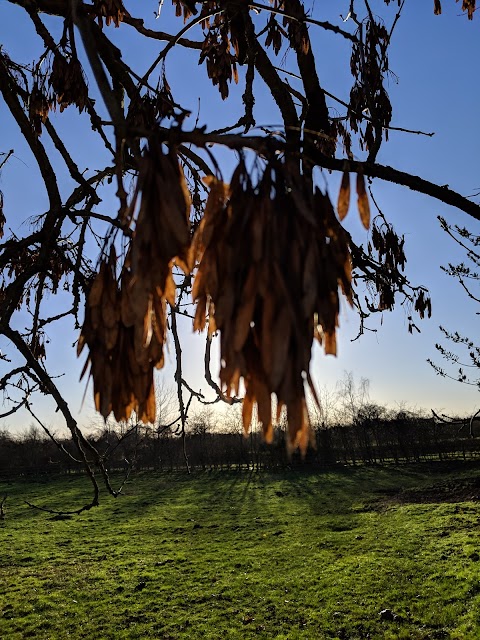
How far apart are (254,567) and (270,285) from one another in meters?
16.2

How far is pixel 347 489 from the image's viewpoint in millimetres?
27859

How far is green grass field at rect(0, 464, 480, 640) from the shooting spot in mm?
11148

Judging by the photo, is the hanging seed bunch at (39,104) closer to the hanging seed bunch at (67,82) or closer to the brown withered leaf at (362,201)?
the hanging seed bunch at (67,82)

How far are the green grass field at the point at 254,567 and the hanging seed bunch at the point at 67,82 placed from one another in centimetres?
662

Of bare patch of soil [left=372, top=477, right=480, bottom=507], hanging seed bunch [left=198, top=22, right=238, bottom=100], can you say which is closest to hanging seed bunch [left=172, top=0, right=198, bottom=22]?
hanging seed bunch [left=198, top=22, right=238, bottom=100]

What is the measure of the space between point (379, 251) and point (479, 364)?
3617mm

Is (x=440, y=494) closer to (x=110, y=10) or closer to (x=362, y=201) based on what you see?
(x=110, y=10)

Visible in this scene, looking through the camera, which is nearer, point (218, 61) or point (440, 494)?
point (218, 61)

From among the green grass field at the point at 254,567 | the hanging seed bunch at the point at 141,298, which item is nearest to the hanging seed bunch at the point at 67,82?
the hanging seed bunch at the point at 141,298

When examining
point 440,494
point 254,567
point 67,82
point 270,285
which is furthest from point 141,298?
point 440,494

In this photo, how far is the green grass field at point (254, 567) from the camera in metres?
11.1

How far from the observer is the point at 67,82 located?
2.39 m

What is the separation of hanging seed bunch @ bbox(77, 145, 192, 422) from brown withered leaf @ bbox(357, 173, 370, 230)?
319 mm

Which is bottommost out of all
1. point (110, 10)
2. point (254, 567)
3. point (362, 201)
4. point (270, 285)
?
point (254, 567)
